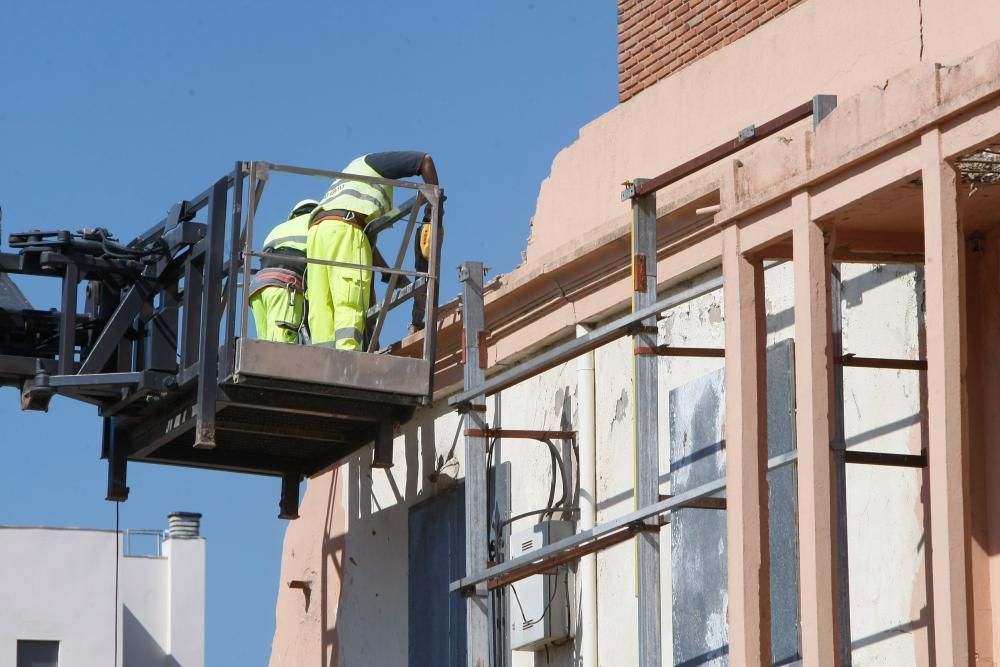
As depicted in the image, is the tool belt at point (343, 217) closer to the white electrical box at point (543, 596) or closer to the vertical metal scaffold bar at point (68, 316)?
the vertical metal scaffold bar at point (68, 316)

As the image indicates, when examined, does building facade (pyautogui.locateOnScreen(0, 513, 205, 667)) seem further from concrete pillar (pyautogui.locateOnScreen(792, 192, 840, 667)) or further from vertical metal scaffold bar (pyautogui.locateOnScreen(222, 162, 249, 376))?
concrete pillar (pyautogui.locateOnScreen(792, 192, 840, 667))

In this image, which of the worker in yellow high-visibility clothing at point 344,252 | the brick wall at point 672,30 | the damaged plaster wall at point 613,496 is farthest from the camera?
the worker in yellow high-visibility clothing at point 344,252

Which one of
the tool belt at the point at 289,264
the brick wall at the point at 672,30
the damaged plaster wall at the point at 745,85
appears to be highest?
the brick wall at the point at 672,30

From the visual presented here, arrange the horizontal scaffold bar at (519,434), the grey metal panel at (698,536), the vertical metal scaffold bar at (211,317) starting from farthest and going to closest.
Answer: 1. the vertical metal scaffold bar at (211,317)
2. the horizontal scaffold bar at (519,434)
3. the grey metal panel at (698,536)

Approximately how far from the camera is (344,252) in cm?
1265

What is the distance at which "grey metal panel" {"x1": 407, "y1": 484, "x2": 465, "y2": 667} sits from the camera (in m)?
12.9

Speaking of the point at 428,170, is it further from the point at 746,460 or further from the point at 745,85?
the point at 746,460

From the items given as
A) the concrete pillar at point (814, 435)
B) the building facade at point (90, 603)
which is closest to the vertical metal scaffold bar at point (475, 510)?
the concrete pillar at point (814, 435)

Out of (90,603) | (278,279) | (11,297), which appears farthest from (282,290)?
(90,603)

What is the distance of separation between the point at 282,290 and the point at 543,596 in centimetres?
285

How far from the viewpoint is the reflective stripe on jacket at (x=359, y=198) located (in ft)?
41.9

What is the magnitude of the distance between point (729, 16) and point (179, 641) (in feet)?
101

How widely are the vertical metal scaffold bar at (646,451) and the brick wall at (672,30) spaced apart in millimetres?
2498

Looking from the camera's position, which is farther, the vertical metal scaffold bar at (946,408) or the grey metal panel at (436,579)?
the grey metal panel at (436,579)
